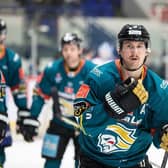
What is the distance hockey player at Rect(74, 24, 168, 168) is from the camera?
219 centimetres

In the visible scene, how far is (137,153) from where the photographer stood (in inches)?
91.6

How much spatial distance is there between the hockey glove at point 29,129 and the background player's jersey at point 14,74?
0.44 feet

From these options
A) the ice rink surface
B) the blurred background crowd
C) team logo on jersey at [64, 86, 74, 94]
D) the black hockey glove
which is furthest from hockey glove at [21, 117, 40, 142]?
the blurred background crowd

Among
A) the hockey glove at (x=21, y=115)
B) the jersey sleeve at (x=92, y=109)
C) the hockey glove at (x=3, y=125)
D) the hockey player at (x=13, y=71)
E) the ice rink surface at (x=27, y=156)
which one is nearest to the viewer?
the jersey sleeve at (x=92, y=109)

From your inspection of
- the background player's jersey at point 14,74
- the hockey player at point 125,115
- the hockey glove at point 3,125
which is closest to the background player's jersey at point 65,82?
the background player's jersey at point 14,74

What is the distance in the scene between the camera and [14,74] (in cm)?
366

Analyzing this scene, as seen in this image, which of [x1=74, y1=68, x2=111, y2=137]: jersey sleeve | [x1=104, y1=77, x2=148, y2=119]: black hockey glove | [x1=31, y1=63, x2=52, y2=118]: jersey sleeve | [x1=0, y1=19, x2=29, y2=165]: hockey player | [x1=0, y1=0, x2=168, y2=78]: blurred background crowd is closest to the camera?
[x1=104, y1=77, x2=148, y2=119]: black hockey glove

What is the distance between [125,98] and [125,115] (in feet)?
0.35

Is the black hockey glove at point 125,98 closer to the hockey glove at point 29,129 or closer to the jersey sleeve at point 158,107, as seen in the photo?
the jersey sleeve at point 158,107

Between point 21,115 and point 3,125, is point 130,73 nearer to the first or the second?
point 3,125

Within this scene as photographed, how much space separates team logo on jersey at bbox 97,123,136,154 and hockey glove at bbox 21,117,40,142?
52.7 inches

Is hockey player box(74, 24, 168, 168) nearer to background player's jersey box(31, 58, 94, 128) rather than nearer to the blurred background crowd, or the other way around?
background player's jersey box(31, 58, 94, 128)

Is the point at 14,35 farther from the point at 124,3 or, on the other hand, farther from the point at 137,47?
the point at 137,47

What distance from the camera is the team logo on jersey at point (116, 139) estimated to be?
225cm
